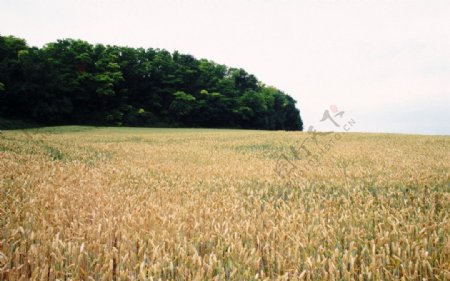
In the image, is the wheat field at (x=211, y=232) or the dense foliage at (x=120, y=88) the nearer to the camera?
the wheat field at (x=211, y=232)

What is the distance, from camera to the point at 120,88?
64.4 metres

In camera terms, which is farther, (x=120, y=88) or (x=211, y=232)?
(x=120, y=88)

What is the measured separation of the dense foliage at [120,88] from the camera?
158ft

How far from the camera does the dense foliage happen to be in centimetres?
4819

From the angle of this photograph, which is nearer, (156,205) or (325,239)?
(325,239)

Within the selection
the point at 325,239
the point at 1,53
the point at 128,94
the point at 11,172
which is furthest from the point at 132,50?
the point at 325,239

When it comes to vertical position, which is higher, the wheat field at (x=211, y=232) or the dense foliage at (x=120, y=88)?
the dense foliage at (x=120, y=88)

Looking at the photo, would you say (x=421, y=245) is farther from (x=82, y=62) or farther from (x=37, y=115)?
(x=82, y=62)

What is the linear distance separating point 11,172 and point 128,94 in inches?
2438

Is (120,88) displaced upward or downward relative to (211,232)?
upward

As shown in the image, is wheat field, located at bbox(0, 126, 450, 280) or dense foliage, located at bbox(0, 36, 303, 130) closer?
wheat field, located at bbox(0, 126, 450, 280)

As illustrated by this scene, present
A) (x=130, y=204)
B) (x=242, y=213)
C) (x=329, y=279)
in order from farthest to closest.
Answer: (x=130, y=204)
(x=242, y=213)
(x=329, y=279)

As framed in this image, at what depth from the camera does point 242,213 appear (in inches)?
157

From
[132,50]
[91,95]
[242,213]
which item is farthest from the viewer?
[132,50]
